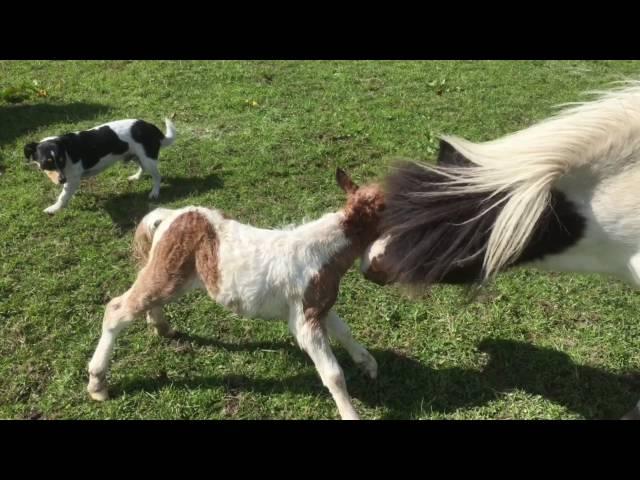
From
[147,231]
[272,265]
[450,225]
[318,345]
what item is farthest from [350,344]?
[147,231]

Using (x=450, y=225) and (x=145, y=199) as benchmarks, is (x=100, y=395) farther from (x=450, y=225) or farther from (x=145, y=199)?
(x=145, y=199)

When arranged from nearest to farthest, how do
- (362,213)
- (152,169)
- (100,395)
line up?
1. (362,213)
2. (100,395)
3. (152,169)

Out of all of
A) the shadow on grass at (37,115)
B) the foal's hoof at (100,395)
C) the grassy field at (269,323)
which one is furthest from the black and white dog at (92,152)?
the foal's hoof at (100,395)

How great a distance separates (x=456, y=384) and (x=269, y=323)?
4.85ft

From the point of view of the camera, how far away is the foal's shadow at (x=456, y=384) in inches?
141

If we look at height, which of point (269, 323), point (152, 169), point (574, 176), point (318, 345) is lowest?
point (269, 323)

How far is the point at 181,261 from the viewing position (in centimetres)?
326

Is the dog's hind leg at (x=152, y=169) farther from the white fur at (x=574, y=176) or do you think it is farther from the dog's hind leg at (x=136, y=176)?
the white fur at (x=574, y=176)

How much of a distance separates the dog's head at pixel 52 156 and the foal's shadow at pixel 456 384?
277 centimetres

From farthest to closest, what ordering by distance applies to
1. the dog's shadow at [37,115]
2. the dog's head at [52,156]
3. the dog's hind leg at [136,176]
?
the dog's shadow at [37,115] < the dog's hind leg at [136,176] < the dog's head at [52,156]

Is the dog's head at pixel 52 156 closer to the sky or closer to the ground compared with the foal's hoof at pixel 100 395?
closer to the sky

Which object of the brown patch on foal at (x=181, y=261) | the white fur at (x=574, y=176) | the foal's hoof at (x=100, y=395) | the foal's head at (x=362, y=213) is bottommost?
the foal's hoof at (x=100, y=395)

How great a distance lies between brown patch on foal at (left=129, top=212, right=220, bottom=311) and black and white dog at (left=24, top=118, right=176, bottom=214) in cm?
277

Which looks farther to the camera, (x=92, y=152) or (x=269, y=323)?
(x=92, y=152)
